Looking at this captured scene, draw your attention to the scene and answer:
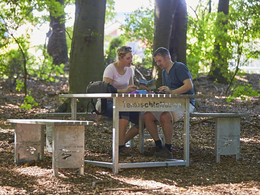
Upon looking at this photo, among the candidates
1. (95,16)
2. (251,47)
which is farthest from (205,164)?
(251,47)

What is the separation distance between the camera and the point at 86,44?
9.50m

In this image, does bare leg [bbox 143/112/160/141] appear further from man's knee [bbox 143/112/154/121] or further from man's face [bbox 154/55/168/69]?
man's face [bbox 154/55/168/69]

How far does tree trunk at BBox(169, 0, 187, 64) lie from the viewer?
11199mm

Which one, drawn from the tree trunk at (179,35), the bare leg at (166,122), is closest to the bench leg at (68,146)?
the bare leg at (166,122)

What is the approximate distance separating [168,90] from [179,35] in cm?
569

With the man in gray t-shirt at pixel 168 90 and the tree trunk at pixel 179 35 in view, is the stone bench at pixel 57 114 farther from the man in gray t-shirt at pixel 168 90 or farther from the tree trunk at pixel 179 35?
the tree trunk at pixel 179 35

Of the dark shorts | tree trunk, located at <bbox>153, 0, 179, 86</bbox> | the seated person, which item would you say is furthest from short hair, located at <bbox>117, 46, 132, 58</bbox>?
tree trunk, located at <bbox>153, 0, 179, 86</bbox>

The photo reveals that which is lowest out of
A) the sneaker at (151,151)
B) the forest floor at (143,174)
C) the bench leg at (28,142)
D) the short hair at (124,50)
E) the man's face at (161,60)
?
the forest floor at (143,174)

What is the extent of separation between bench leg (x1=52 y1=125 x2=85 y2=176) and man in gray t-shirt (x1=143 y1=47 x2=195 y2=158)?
131 centimetres

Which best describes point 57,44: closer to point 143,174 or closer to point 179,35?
point 179,35

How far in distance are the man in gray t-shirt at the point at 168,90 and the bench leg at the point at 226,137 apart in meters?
0.46

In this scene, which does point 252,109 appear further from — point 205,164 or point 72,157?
point 72,157

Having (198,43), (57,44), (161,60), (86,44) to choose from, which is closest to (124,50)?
(161,60)

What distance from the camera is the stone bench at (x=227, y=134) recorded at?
246 inches
